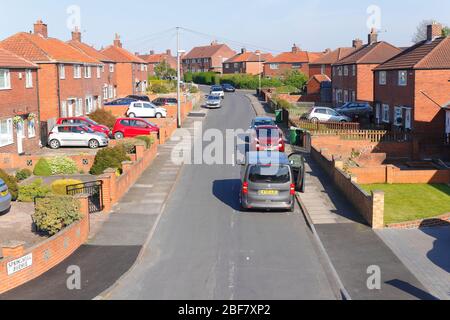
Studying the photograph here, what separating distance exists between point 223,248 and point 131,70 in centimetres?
5287

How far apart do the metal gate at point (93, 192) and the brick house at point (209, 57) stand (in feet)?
349

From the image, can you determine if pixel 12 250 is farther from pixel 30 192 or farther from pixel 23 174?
pixel 23 174

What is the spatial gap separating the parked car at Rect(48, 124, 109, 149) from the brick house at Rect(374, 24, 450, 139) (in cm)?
1789

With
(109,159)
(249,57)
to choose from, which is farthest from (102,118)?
(249,57)

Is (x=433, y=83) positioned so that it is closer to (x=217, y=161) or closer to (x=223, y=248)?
(x=217, y=161)

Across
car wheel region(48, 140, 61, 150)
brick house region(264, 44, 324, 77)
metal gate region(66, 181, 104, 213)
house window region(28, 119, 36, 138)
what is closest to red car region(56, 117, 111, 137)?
car wheel region(48, 140, 61, 150)

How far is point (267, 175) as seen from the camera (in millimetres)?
19312

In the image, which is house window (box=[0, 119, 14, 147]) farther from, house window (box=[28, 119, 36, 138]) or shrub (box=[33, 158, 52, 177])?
shrub (box=[33, 158, 52, 177])

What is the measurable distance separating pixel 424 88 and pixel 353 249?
69.3 feet

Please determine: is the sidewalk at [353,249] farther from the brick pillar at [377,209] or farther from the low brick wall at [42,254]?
the low brick wall at [42,254]

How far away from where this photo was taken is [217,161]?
2950 centimetres

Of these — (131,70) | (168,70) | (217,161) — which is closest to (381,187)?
(217,161)

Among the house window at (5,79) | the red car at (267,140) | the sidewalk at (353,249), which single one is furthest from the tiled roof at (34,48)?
the sidewalk at (353,249)

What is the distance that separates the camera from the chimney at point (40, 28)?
45625 mm
